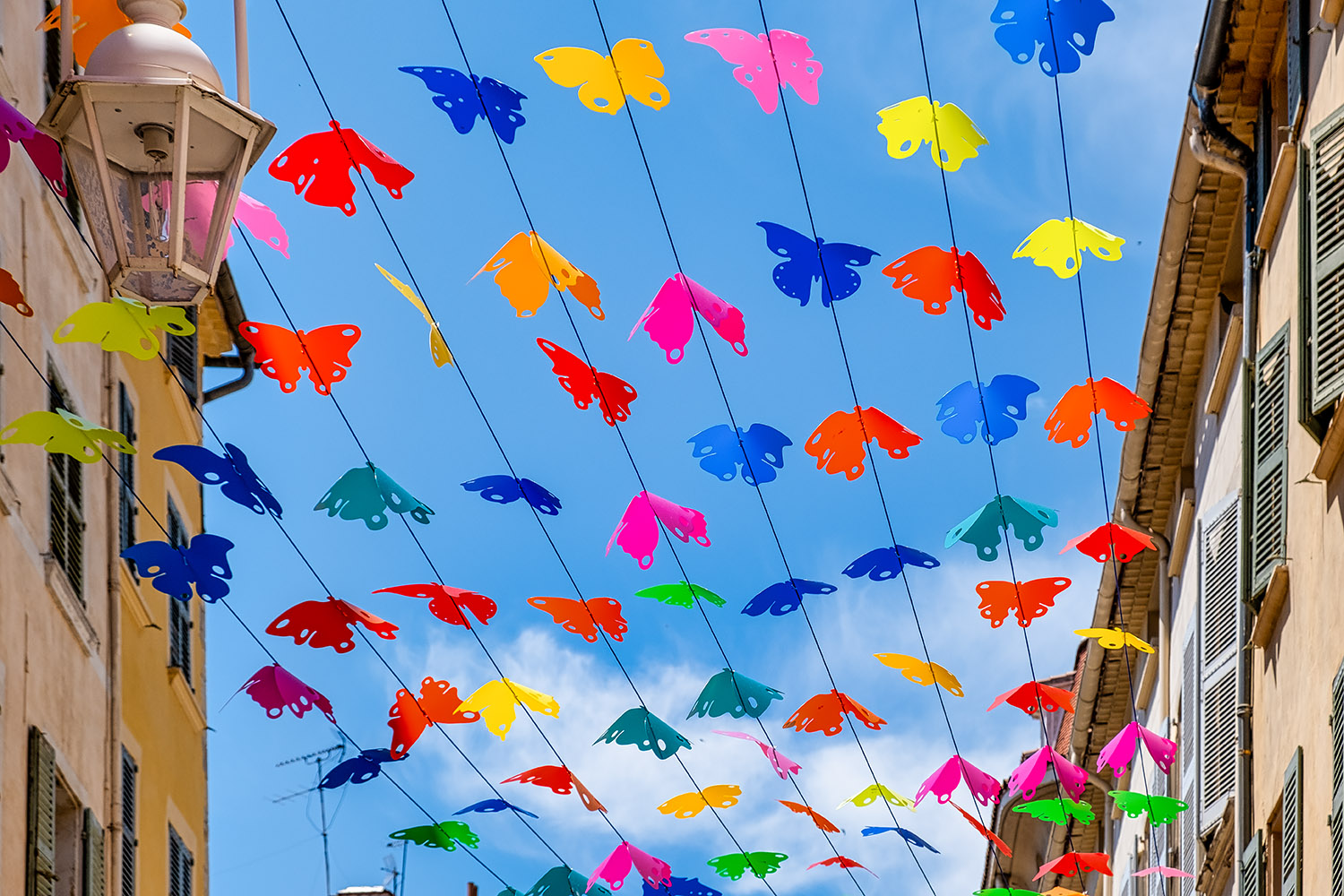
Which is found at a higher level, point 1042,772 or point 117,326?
point 117,326

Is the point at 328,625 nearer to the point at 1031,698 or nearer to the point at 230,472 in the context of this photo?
the point at 230,472

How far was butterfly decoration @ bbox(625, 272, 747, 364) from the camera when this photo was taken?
1109 cm

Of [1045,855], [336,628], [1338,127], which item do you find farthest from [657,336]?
[1045,855]

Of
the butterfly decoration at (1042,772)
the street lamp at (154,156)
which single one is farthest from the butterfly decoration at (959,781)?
the street lamp at (154,156)

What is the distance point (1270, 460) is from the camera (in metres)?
11.7

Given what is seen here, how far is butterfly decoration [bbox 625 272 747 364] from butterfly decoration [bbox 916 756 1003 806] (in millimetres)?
3532

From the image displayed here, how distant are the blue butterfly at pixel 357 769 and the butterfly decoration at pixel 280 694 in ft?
2.14

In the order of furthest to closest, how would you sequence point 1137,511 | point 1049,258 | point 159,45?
point 1137,511, point 1049,258, point 159,45

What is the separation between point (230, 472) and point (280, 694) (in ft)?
5.59

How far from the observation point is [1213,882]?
1333cm

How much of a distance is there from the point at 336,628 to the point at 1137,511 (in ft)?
25.1

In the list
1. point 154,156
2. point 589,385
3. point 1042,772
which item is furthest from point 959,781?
point 154,156

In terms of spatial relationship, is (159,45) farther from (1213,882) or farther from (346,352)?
(1213,882)

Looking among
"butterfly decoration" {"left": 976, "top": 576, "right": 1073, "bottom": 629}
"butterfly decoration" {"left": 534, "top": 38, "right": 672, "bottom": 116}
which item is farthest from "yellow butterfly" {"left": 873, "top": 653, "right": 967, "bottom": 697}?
"butterfly decoration" {"left": 534, "top": 38, "right": 672, "bottom": 116}
